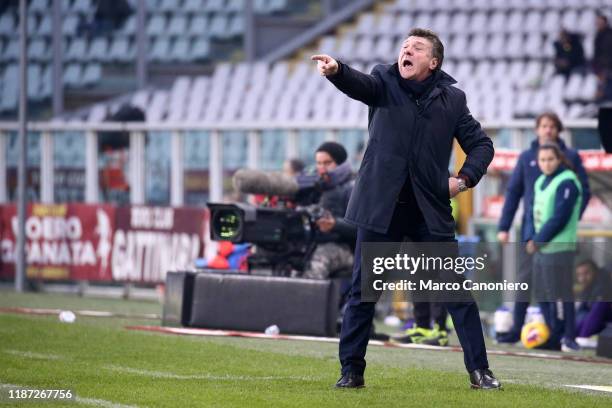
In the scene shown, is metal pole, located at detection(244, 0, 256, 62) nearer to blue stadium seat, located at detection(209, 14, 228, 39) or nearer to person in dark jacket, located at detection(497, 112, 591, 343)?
blue stadium seat, located at detection(209, 14, 228, 39)

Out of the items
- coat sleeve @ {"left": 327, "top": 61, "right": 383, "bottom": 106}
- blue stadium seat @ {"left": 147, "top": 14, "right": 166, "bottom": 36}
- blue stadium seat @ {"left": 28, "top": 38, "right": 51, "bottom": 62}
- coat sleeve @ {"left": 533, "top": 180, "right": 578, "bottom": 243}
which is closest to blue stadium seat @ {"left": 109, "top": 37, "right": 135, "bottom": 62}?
blue stadium seat @ {"left": 147, "top": 14, "right": 166, "bottom": 36}

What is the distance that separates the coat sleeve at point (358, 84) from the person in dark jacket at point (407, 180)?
10 millimetres

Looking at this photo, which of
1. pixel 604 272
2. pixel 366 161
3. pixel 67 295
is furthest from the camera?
pixel 67 295

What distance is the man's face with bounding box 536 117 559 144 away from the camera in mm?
12781

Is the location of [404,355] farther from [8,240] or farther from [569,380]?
[8,240]

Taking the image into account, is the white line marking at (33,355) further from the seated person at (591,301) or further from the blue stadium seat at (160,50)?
the blue stadium seat at (160,50)

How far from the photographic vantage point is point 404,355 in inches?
415

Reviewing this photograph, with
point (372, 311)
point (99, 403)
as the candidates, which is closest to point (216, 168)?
point (372, 311)

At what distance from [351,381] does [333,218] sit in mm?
4737

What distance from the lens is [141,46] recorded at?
91.1 feet

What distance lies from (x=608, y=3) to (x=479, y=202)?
10780mm

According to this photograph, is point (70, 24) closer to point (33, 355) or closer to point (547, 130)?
point (547, 130)

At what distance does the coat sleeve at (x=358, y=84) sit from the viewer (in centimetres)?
739

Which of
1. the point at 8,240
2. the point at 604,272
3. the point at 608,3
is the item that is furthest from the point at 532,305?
the point at 608,3
